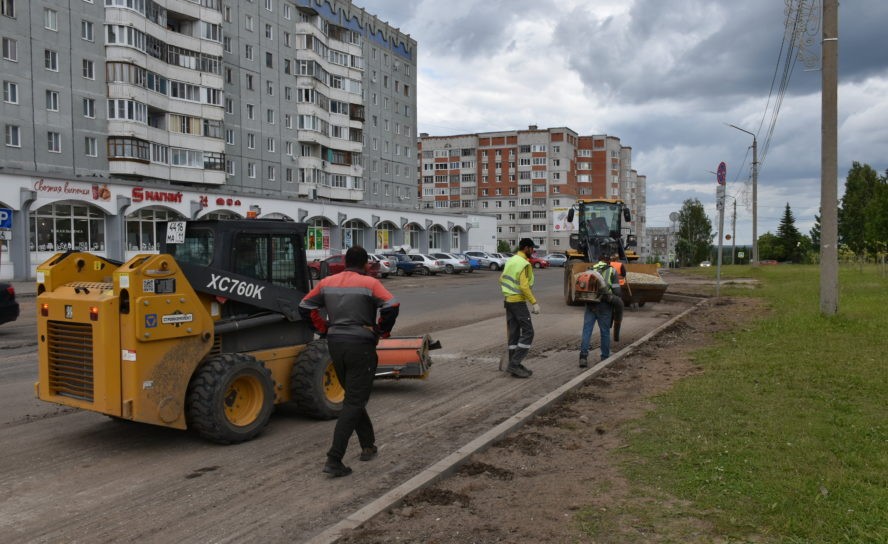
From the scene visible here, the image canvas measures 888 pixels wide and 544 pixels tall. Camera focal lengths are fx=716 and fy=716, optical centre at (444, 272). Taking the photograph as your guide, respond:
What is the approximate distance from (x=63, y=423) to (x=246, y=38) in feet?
180

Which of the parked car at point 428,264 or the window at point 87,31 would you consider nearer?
the window at point 87,31

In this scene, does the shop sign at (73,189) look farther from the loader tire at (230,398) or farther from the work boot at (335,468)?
the work boot at (335,468)

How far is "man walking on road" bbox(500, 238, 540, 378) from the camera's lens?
9.57 metres

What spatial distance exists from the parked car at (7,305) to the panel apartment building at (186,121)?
32.2 feet

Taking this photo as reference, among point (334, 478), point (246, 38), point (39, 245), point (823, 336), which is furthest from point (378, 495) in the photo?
point (246, 38)

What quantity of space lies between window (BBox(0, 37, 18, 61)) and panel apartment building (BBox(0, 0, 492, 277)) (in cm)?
5

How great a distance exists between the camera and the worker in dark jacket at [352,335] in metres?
5.47

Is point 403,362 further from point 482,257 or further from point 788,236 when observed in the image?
point 788,236

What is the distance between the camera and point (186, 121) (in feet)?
160

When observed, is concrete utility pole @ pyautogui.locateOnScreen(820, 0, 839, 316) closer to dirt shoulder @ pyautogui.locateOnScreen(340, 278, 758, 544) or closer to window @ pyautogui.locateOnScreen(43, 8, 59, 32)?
dirt shoulder @ pyautogui.locateOnScreen(340, 278, 758, 544)

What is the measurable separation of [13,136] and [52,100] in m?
3.25

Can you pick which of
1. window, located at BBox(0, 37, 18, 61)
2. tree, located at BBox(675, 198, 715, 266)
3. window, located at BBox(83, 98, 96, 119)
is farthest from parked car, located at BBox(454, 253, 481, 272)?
tree, located at BBox(675, 198, 715, 266)

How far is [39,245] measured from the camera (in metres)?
35.4

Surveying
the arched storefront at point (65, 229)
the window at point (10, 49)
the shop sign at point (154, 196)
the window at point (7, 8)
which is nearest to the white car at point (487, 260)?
the shop sign at point (154, 196)
